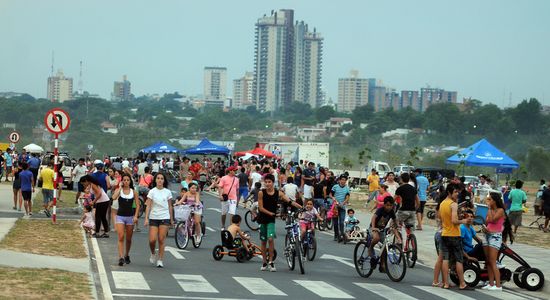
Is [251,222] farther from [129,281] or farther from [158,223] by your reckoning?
[129,281]

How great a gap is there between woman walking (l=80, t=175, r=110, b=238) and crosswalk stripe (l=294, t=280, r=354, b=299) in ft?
19.4

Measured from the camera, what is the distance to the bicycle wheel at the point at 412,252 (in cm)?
1343

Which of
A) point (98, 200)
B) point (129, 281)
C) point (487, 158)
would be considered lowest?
point (129, 281)

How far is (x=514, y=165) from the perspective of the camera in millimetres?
31547

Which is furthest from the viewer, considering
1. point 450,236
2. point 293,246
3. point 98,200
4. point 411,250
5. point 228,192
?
point 228,192

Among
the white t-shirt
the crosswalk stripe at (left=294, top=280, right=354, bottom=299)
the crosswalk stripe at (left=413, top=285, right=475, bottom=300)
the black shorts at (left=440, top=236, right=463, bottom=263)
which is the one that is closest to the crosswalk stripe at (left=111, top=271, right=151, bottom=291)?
the white t-shirt

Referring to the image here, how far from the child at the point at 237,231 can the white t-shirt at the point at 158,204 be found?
5.89ft

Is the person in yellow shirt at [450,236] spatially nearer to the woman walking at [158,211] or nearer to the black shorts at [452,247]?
the black shorts at [452,247]

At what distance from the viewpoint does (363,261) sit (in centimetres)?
1216

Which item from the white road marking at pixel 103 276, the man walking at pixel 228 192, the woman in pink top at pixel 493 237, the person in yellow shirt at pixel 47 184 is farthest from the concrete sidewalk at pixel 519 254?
the person in yellow shirt at pixel 47 184

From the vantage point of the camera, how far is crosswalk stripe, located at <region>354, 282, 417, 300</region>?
33.5 feet

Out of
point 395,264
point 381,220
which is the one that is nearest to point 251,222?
point 381,220

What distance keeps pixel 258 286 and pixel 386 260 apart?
108 inches

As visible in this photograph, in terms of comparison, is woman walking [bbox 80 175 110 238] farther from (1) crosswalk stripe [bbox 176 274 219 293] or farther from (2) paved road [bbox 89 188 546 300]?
(1) crosswalk stripe [bbox 176 274 219 293]
